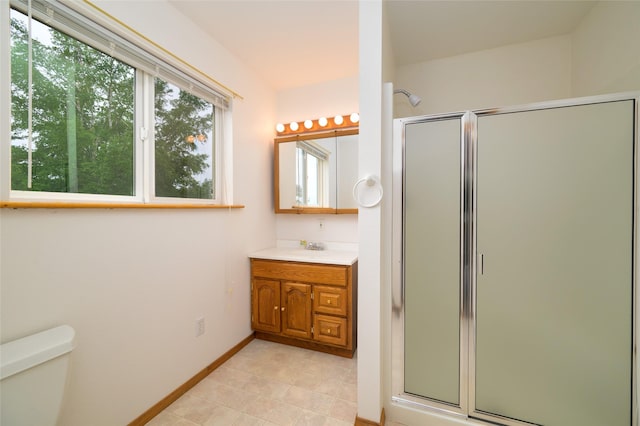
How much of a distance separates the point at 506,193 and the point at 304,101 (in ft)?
7.14

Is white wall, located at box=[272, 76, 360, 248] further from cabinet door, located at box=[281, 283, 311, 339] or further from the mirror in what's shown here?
cabinet door, located at box=[281, 283, 311, 339]

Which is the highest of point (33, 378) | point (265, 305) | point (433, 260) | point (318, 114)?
point (318, 114)

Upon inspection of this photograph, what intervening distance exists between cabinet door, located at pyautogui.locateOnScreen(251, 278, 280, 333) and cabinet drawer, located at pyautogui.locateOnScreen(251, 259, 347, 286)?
90 mm

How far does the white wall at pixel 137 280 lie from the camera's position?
1095 millimetres

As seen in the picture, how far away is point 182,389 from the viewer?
173 centimetres

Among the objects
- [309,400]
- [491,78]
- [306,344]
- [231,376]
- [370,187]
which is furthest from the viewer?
[306,344]

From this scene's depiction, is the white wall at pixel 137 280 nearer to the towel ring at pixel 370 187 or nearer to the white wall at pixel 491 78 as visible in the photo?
the towel ring at pixel 370 187

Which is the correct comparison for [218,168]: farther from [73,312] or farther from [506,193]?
[506,193]

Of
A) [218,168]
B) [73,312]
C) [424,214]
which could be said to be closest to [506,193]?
[424,214]

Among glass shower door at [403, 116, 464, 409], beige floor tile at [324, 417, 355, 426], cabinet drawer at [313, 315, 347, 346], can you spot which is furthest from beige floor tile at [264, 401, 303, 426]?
glass shower door at [403, 116, 464, 409]

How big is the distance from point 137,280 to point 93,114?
977 millimetres

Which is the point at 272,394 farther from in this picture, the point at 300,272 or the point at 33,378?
the point at 33,378

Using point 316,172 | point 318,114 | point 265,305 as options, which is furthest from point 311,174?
point 265,305

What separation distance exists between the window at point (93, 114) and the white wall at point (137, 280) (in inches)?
6.6
